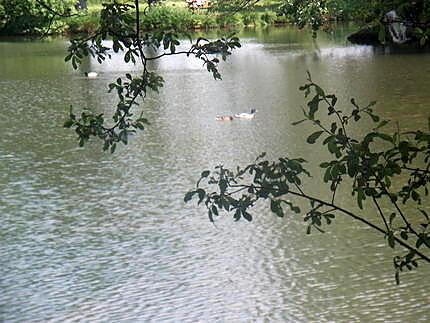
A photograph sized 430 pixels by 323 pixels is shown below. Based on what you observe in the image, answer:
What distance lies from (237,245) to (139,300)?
3.20ft

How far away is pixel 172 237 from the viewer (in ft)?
18.1

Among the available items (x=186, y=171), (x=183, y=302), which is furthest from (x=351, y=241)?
(x=186, y=171)

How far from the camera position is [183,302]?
4477 mm

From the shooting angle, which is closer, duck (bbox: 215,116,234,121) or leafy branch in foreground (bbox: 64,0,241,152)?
leafy branch in foreground (bbox: 64,0,241,152)

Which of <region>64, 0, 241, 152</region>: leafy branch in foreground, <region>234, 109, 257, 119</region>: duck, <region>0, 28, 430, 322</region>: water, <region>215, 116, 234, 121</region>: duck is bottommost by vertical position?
<region>0, 28, 430, 322</region>: water

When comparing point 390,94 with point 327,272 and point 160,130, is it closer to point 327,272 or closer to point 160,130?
point 160,130

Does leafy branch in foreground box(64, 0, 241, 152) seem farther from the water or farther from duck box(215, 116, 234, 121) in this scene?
duck box(215, 116, 234, 121)

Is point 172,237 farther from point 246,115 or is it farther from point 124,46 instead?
point 246,115

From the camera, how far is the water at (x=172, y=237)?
443 centimetres

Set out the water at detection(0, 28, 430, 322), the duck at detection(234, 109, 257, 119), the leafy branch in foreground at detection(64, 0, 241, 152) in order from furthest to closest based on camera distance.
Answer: the duck at detection(234, 109, 257, 119) → the water at detection(0, 28, 430, 322) → the leafy branch in foreground at detection(64, 0, 241, 152)

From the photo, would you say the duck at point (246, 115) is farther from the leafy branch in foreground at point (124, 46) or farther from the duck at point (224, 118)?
the leafy branch in foreground at point (124, 46)

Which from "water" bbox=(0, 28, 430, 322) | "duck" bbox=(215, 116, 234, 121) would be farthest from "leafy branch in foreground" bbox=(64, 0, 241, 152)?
"duck" bbox=(215, 116, 234, 121)

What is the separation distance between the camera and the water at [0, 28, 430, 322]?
443 cm

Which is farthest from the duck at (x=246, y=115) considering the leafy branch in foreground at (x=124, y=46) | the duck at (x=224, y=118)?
the leafy branch in foreground at (x=124, y=46)
